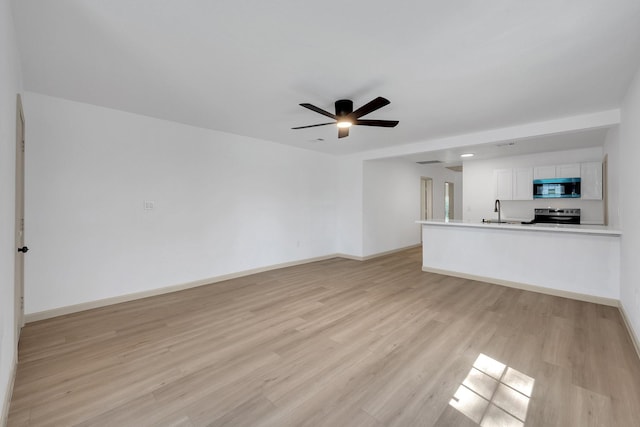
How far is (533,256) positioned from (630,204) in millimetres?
1566

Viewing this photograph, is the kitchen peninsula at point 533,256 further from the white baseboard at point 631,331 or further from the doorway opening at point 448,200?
the doorway opening at point 448,200

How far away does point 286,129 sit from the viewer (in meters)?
4.61

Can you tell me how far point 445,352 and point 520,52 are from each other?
102 inches

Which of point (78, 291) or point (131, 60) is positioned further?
point (78, 291)

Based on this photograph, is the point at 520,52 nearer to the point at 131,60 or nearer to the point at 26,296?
the point at 131,60

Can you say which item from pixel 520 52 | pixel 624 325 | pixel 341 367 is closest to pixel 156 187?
pixel 341 367

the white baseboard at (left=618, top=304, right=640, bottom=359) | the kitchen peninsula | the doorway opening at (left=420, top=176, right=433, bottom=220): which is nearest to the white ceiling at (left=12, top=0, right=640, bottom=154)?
the kitchen peninsula

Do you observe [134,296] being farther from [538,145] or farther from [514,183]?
[514,183]

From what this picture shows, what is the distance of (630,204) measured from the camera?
2.91 m

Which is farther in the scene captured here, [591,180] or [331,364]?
[591,180]

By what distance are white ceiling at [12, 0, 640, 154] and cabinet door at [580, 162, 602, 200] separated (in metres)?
2.38

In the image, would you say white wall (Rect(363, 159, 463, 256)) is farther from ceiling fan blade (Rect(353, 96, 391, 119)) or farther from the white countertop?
ceiling fan blade (Rect(353, 96, 391, 119))

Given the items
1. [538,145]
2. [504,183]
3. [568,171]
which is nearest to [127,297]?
[538,145]

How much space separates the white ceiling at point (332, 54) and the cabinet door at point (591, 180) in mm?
2376
